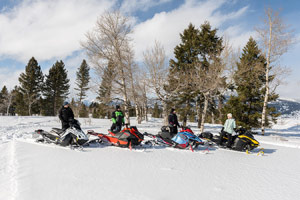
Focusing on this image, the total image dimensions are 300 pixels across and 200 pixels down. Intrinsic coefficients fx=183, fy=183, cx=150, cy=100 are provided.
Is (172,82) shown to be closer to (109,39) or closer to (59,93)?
(109,39)

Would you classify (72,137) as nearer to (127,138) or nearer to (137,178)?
(127,138)

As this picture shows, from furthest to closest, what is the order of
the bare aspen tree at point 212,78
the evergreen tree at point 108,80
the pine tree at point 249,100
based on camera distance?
the pine tree at point 249,100, the evergreen tree at point 108,80, the bare aspen tree at point 212,78

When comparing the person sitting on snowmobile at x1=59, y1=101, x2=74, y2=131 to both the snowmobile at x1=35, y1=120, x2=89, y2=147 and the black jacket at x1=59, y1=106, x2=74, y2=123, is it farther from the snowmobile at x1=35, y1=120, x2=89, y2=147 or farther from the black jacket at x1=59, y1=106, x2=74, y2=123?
the snowmobile at x1=35, y1=120, x2=89, y2=147

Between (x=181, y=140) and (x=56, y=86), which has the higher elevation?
(x=56, y=86)

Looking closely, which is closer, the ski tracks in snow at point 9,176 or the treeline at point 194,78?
the ski tracks in snow at point 9,176

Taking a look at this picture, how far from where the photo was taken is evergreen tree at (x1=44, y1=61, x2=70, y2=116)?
37.5m

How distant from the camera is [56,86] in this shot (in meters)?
37.8

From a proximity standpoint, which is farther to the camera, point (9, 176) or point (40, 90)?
point (40, 90)

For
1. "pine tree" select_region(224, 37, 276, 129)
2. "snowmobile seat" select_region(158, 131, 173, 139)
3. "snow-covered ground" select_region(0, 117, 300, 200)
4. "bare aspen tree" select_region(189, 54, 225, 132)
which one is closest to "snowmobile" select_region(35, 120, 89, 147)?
"snow-covered ground" select_region(0, 117, 300, 200)

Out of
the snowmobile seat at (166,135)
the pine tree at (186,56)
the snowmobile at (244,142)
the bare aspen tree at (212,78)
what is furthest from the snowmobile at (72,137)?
the pine tree at (186,56)

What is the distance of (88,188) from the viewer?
3.17 metres

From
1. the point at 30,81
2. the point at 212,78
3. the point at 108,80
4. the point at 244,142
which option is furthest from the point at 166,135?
the point at 30,81

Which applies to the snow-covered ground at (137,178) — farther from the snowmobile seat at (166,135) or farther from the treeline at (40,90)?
the treeline at (40,90)

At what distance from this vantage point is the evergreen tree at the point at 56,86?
37.5 metres
